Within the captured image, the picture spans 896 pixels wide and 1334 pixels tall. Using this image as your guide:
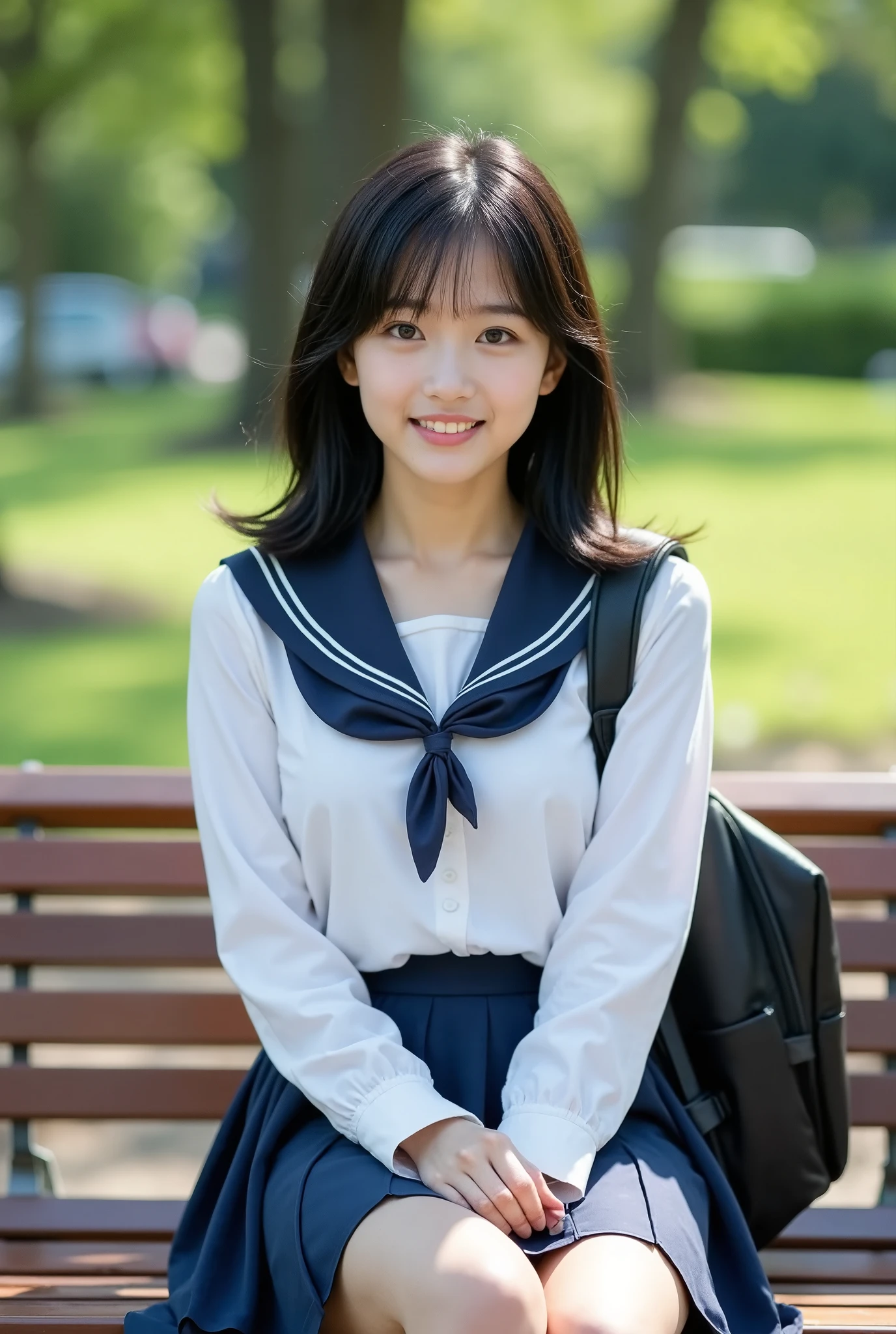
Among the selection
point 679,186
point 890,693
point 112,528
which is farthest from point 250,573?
point 679,186

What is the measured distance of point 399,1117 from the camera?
230 cm

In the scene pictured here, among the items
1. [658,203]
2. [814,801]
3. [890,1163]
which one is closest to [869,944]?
[814,801]

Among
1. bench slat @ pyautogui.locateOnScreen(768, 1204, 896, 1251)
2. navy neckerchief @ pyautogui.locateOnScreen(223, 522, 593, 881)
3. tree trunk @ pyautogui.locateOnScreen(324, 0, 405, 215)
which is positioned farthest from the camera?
tree trunk @ pyautogui.locateOnScreen(324, 0, 405, 215)

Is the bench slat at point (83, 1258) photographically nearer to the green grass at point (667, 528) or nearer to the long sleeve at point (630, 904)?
the long sleeve at point (630, 904)

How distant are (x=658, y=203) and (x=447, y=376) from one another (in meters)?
16.5

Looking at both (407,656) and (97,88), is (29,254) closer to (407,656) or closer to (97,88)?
(97,88)

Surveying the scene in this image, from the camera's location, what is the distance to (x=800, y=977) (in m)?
2.60

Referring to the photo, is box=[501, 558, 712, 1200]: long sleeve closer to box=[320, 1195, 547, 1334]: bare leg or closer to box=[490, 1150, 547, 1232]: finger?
box=[490, 1150, 547, 1232]: finger

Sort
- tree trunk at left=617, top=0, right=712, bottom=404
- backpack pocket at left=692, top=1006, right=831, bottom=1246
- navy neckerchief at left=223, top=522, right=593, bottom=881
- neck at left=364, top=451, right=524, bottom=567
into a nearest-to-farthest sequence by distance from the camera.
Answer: navy neckerchief at left=223, top=522, right=593, bottom=881
backpack pocket at left=692, top=1006, right=831, bottom=1246
neck at left=364, top=451, right=524, bottom=567
tree trunk at left=617, top=0, right=712, bottom=404

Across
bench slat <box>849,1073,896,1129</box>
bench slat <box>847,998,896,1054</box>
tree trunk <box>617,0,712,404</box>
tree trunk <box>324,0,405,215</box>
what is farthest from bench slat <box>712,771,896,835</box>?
tree trunk <box>617,0,712,404</box>

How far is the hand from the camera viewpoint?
222 cm

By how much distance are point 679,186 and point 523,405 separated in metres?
16.7

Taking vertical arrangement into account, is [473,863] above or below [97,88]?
below

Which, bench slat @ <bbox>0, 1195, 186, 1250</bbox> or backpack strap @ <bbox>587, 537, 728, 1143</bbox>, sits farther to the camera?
bench slat @ <bbox>0, 1195, 186, 1250</bbox>
